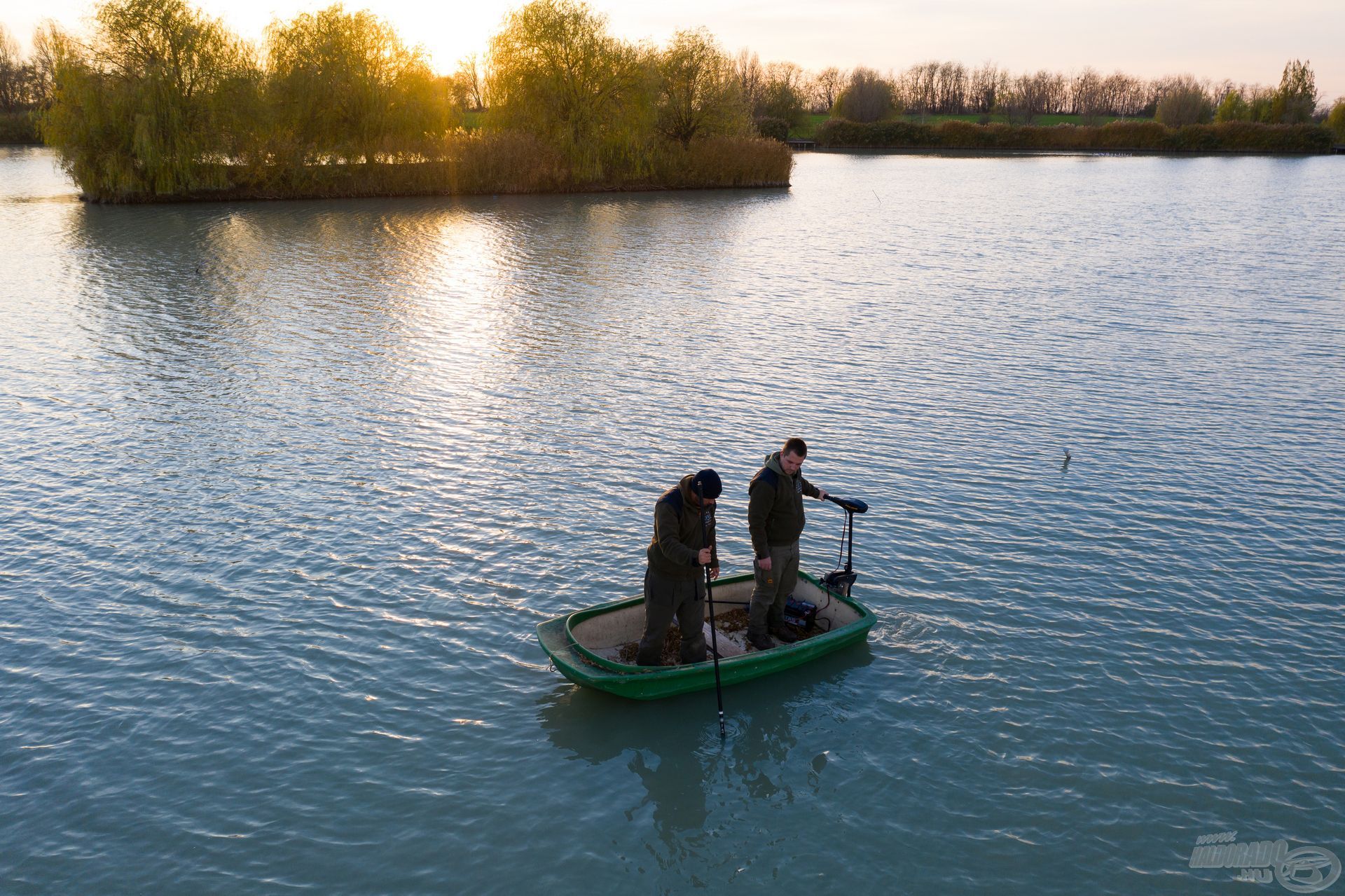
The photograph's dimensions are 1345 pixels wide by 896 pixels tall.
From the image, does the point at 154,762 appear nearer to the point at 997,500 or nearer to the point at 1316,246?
the point at 997,500

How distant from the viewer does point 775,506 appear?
10914 millimetres

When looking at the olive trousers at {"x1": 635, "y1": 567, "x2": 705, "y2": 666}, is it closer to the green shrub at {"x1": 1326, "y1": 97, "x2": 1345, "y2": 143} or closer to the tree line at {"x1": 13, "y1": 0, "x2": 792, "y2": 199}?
the tree line at {"x1": 13, "y1": 0, "x2": 792, "y2": 199}

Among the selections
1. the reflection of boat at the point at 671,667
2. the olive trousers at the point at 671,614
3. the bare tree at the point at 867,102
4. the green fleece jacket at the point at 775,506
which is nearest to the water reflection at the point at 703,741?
the reflection of boat at the point at 671,667

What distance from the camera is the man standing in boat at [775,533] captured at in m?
10.7

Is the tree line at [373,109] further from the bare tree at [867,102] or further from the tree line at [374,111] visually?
the bare tree at [867,102]

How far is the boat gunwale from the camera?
10.4 meters

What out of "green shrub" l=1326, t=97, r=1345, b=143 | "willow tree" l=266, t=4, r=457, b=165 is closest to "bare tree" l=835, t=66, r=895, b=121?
"green shrub" l=1326, t=97, r=1345, b=143

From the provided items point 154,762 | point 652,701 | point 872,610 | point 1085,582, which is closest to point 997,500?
point 1085,582

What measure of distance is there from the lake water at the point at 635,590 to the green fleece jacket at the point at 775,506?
1662 millimetres

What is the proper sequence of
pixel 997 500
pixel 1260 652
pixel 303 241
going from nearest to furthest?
pixel 1260 652, pixel 997 500, pixel 303 241

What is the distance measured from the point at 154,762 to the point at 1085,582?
11.6 meters

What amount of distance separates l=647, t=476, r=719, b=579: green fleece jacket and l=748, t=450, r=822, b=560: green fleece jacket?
0.77 metres

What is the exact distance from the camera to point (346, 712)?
1066 cm

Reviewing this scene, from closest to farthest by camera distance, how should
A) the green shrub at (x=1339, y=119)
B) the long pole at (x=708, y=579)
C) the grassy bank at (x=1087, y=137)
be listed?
1. the long pole at (x=708, y=579)
2. the grassy bank at (x=1087, y=137)
3. the green shrub at (x=1339, y=119)
